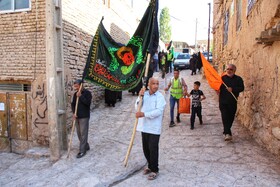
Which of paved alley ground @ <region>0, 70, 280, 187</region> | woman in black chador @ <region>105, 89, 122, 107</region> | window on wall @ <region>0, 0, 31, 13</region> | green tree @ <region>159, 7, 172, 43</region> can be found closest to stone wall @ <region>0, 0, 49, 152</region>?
window on wall @ <region>0, 0, 31, 13</region>

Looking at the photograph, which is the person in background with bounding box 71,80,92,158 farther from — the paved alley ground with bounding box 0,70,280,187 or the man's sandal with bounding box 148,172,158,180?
the man's sandal with bounding box 148,172,158,180

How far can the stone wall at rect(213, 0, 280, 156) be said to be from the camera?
5.00m

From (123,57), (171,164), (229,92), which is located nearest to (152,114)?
(171,164)

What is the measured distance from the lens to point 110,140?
285 inches

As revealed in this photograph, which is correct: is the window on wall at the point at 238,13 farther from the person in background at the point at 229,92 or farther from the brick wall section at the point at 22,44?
the brick wall section at the point at 22,44

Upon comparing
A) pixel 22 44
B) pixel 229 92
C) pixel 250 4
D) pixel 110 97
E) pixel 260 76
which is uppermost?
pixel 250 4

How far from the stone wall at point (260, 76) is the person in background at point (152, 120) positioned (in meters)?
2.30

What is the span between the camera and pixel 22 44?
8180 mm

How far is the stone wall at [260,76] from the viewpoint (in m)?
5.00

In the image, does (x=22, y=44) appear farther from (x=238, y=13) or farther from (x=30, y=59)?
(x=238, y=13)

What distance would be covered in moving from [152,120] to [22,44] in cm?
576

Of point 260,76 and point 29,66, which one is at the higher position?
point 29,66

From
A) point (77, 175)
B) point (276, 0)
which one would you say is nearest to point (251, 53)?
point (276, 0)

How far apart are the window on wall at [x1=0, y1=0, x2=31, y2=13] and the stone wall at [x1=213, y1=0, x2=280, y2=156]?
6508mm
